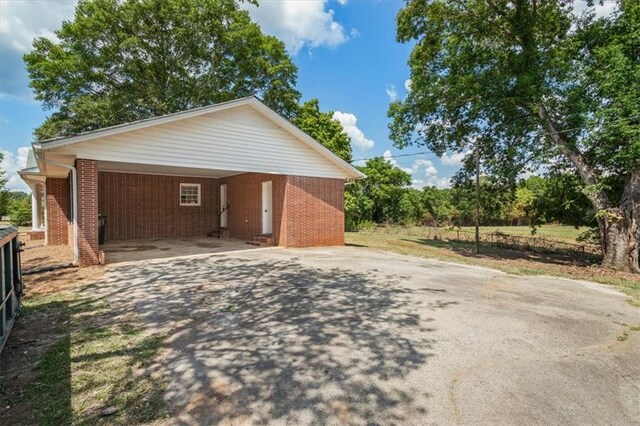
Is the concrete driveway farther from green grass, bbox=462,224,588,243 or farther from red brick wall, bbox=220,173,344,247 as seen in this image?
green grass, bbox=462,224,588,243

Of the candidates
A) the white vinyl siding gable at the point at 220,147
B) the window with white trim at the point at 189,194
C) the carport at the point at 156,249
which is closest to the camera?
the white vinyl siding gable at the point at 220,147

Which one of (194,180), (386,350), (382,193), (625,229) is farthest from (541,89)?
(382,193)

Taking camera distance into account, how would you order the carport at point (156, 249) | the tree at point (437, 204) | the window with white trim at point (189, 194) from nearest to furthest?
1. the carport at point (156, 249)
2. the window with white trim at point (189, 194)
3. the tree at point (437, 204)

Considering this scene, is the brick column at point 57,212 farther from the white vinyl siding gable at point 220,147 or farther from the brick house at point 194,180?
the white vinyl siding gable at point 220,147

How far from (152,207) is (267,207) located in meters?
5.10

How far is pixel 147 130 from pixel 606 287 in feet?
39.6

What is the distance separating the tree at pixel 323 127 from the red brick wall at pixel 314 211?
13.4m

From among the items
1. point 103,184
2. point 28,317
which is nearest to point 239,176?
point 103,184

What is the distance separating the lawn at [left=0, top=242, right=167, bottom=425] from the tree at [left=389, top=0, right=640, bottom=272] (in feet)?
45.0

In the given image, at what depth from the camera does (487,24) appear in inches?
532

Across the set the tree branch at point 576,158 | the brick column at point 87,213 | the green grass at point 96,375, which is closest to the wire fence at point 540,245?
the tree branch at point 576,158

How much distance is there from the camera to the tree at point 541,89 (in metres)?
11.0

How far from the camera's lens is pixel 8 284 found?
12.9ft

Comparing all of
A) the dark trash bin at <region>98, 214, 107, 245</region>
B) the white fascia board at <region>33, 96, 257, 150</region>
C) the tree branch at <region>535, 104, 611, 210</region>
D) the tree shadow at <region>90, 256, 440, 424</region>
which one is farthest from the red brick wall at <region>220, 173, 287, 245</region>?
the tree branch at <region>535, 104, 611, 210</region>
